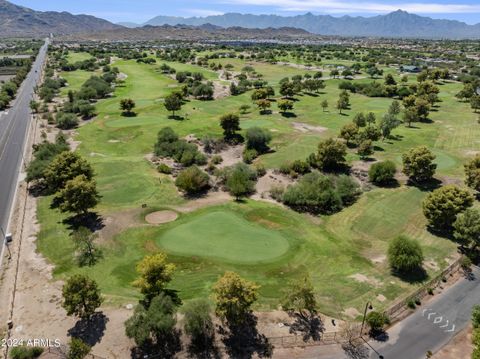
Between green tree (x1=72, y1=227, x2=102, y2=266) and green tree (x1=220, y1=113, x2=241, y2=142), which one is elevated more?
green tree (x1=220, y1=113, x2=241, y2=142)

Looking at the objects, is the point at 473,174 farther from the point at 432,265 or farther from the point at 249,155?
the point at 249,155

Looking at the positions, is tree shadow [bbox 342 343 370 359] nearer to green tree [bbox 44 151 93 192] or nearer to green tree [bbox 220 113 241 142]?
green tree [bbox 44 151 93 192]

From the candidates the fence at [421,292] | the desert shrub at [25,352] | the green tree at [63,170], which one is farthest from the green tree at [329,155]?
the desert shrub at [25,352]

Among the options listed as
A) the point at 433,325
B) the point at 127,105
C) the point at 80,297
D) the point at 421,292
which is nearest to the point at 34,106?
the point at 127,105

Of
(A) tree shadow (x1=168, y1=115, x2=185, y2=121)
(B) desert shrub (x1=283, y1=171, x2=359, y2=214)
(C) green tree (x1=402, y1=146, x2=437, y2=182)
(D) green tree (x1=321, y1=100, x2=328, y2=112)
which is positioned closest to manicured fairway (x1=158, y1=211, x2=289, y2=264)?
(B) desert shrub (x1=283, y1=171, x2=359, y2=214)

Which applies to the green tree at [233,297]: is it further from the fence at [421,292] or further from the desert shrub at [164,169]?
the desert shrub at [164,169]

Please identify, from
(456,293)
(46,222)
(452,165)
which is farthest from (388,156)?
(46,222)
